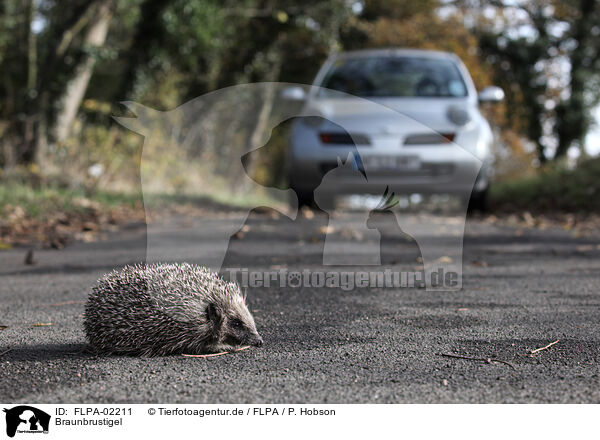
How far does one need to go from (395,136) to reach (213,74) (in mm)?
13578

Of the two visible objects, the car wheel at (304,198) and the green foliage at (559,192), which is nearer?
the car wheel at (304,198)

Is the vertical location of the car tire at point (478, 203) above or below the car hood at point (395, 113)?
below

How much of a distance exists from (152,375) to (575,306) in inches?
110

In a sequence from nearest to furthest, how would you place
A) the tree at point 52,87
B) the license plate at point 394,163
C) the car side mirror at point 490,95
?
the license plate at point 394,163 → the car side mirror at point 490,95 → the tree at point 52,87

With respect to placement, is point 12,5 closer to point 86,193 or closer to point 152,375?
point 86,193

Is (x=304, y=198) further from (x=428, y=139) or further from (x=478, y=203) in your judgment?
(x=478, y=203)

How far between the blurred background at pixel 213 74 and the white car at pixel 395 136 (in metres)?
2.77

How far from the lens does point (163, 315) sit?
319 cm

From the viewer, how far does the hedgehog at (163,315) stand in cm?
314

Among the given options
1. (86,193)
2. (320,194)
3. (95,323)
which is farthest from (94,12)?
(95,323)

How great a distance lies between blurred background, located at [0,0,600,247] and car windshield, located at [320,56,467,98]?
8.68 ft

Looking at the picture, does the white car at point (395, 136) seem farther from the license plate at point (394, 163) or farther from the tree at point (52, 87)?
the tree at point (52, 87)
